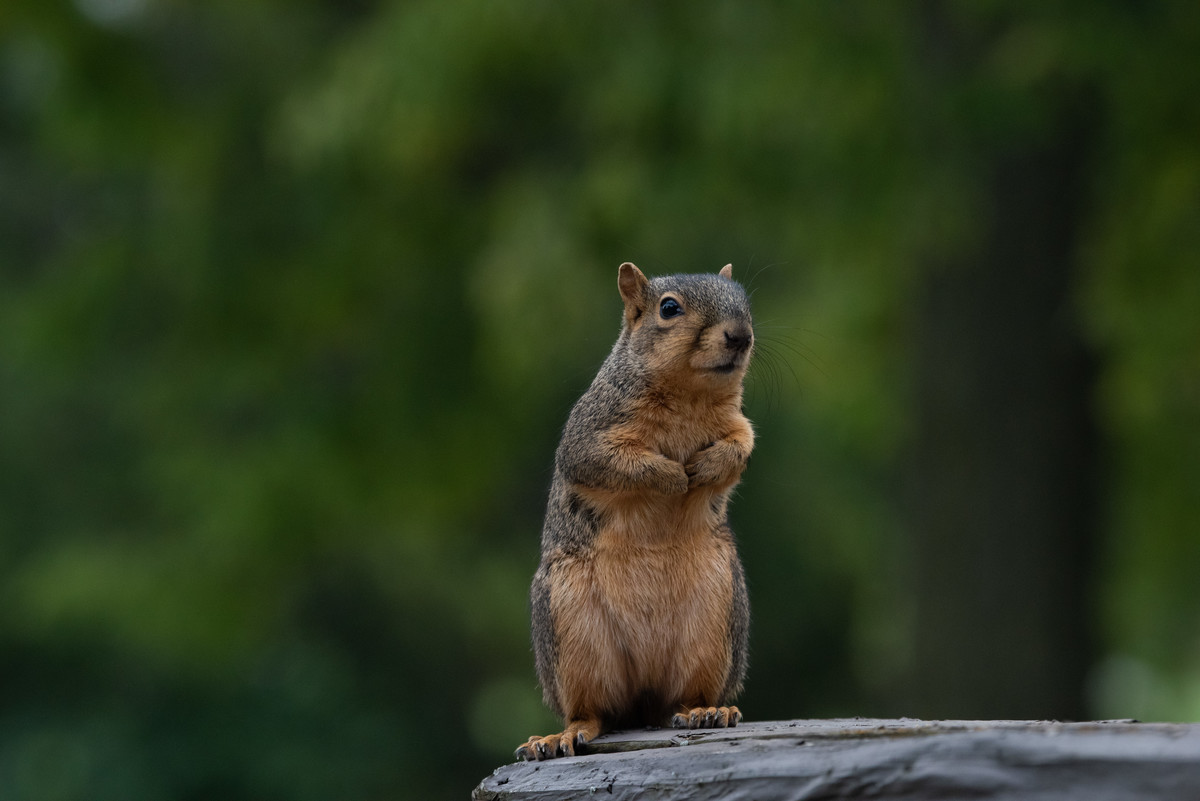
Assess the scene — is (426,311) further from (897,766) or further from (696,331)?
(897,766)

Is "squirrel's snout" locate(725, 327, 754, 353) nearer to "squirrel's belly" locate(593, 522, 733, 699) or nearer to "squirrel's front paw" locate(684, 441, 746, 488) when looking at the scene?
"squirrel's front paw" locate(684, 441, 746, 488)

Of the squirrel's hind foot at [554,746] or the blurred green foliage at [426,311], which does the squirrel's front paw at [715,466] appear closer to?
the squirrel's hind foot at [554,746]

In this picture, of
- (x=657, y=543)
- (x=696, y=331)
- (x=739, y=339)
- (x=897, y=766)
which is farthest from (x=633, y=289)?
(x=897, y=766)

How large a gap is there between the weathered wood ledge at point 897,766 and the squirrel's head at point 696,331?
36.2 inches

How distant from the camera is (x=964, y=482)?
8.09 m

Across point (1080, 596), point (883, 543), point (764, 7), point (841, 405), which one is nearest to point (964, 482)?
point (1080, 596)

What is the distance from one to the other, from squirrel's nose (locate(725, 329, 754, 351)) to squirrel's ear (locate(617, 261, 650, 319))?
0.39m

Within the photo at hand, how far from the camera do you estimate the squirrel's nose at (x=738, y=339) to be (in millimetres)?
3654

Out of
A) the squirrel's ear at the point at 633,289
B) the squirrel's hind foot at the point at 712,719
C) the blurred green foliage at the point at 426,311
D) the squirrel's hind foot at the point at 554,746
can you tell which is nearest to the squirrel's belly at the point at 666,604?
the squirrel's hind foot at the point at 712,719

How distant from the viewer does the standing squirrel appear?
367cm

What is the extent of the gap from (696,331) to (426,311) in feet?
20.1

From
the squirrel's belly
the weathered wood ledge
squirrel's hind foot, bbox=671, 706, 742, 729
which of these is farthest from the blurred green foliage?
the weathered wood ledge

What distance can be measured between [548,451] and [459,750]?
116 inches

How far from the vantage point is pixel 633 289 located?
402 cm
